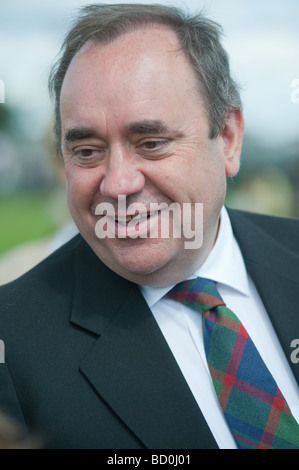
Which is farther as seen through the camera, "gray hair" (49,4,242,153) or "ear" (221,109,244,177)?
"ear" (221,109,244,177)

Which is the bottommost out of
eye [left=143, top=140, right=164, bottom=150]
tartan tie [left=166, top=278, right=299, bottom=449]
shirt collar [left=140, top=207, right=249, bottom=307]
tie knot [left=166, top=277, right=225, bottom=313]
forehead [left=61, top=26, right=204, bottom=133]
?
tartan tie [left=166, top=278, right=299, bottom=449]

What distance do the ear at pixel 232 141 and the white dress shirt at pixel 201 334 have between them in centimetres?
23

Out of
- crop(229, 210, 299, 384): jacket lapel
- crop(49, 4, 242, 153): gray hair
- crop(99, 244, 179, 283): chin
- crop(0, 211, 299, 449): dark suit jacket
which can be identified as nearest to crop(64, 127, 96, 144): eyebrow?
crop(49, 4, 242, 153): gray hair

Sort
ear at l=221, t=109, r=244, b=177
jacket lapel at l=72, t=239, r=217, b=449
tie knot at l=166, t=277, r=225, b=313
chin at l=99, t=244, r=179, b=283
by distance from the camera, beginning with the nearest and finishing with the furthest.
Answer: jacket lapel at l=72, t=239, r=217, b=449 → chin at l=99, t=244, r=179, b=283 → tie knot at l=166, t=277, r=225, b=313 → ear at l=221, t=109, r=244, b=177

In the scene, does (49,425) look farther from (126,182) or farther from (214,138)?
(214,138)

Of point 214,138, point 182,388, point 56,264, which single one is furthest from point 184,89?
point 182,388

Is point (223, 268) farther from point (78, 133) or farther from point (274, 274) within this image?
point (78, 133)

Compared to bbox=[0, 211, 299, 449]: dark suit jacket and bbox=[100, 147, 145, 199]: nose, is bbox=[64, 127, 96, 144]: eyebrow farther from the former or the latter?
bbox=[0, 211, 299, 449]: dark suit jacket

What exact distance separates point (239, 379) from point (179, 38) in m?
1.13

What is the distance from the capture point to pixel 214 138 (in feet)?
7.01

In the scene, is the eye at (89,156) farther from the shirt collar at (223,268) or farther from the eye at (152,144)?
the shirt collar at (223,268)

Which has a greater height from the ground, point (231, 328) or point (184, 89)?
point (184, 89)

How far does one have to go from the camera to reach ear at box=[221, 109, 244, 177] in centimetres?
226
